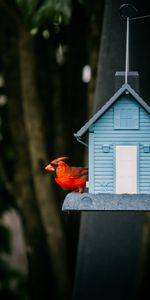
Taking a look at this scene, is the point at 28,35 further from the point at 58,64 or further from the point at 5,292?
the point at 5,292

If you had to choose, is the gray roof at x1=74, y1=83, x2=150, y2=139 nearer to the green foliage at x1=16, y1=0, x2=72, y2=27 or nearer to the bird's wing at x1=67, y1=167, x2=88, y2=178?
the bird's wing at x1=67, y1=167, x2=88, y2=178

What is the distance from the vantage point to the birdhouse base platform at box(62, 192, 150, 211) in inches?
175

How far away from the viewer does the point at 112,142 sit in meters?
4.78

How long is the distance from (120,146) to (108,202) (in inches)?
16.1

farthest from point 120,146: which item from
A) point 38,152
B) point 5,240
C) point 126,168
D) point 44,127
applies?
point 5,240

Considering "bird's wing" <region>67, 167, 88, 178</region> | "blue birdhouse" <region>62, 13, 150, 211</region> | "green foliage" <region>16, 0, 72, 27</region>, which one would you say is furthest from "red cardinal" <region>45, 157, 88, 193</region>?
"green foliage" <region>16, 0, 72, 27</region>

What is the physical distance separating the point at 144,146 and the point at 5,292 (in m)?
7.08

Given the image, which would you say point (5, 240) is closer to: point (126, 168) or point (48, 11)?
point (48, 11)

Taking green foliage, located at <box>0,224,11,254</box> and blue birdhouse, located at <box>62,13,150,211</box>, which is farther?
green foliage, located at <box>0,224,11,254</box>

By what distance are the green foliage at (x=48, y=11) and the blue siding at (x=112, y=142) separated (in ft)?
5.97

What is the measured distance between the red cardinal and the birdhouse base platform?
0.24 m

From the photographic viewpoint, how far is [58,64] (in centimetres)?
964

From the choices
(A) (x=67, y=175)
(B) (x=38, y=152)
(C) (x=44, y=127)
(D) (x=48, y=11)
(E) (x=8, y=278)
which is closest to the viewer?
(A) (x=67, y=175)

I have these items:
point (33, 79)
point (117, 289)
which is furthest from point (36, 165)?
point (117, 289)
